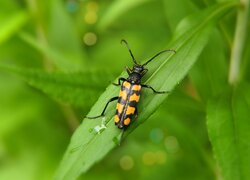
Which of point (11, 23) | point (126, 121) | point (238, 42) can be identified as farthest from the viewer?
point (11, 23)

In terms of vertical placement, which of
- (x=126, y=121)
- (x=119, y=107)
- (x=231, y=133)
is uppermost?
(x=119, y=107)

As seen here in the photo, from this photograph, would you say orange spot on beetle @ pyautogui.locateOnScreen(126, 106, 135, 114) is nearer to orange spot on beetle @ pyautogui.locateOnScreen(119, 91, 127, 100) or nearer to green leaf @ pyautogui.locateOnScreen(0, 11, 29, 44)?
orange spot on beetle @ pyautogui.locateOnScreen(119, 91, 127, 100)

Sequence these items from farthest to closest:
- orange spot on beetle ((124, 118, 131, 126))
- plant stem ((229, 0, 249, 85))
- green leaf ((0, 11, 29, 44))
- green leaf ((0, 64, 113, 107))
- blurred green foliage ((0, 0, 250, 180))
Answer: green leaf ((0, 11, 29, 44)) < plant stem ((229, 0, 249, 85)) < green leaf ((0, 64, 113, 107)) < blurred green foliage ((0, 0, 250, 180)) < orange spot on beetle ((124, 118, 131, 126))

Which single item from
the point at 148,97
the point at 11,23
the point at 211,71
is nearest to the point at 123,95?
the point at 148,97

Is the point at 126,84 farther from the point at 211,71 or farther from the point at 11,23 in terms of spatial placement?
the point at 11,23

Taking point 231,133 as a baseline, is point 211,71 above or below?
above

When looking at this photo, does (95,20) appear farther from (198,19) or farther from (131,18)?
(198,19)

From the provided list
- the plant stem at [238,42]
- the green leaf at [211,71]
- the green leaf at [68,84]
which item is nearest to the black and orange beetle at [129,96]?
the green leaf at [68,84]

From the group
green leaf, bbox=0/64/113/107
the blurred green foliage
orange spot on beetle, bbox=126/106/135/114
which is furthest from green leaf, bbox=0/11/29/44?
orange spot on beetle, bbox=126/106/135/114
